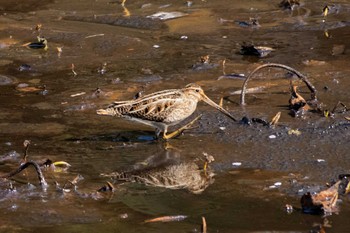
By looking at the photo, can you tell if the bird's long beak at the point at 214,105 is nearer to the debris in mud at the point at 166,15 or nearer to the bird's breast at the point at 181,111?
the bird's breast at the point at 181,111

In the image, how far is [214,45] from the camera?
11.7 metres

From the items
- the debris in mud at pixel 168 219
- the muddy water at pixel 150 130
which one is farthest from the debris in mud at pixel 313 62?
the debris in mud at pixel 168 219

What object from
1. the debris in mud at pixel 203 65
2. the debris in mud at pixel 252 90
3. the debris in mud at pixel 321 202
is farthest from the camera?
the debris in mud at pixel 203 65

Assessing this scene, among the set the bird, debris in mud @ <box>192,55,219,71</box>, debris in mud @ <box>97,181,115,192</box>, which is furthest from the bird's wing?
debris in mud @ <box>192,55,219,71</box>

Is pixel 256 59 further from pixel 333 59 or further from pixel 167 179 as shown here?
pixel 167 179

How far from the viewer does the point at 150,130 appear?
348 inches

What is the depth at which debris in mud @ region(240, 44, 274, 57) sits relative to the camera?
11.0 metres

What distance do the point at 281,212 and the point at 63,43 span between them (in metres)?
6.13

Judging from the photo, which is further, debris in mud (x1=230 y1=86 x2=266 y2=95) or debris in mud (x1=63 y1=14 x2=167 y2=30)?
debris in mud (x1=63 y1=14 x2=167 y2=30)

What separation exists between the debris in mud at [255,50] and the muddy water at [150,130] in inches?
4.2

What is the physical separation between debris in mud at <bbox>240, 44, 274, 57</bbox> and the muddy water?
0.35 feet

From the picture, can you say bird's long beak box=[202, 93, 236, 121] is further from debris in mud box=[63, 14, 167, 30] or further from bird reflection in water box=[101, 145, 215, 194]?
debris in mud box=[63, 14, 167, 30]

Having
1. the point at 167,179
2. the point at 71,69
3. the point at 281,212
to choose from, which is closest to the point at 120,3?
the point at 71,69

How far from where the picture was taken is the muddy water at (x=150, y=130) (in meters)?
6.68
